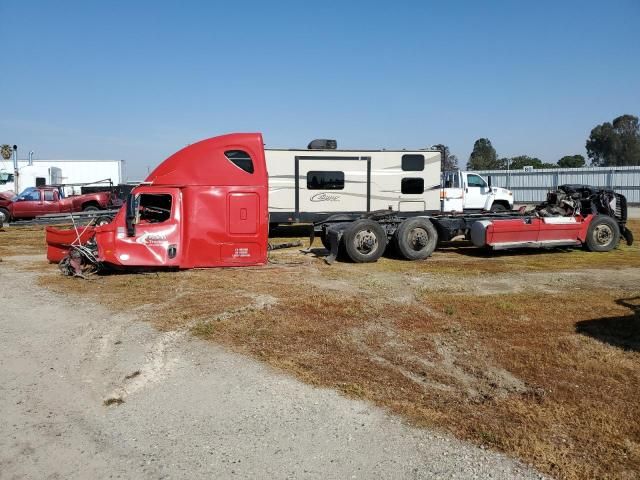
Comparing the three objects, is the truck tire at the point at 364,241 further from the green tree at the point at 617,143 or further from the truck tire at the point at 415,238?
the green tree at the point at 617,143

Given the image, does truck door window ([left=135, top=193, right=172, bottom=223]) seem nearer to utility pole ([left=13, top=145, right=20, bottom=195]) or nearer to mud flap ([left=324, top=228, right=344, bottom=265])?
mud flap ([left=324, top=228, right=344, bottom=265])

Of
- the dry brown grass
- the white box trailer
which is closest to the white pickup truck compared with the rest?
the dry brown grass

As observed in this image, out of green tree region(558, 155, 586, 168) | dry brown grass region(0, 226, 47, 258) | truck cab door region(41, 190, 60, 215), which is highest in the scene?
green tree region(558, 155, 586, 168)

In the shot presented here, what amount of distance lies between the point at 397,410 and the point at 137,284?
6334 millimetres

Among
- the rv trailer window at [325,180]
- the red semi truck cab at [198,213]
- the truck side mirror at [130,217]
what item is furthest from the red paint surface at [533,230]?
the truck side mirror at [130,217]

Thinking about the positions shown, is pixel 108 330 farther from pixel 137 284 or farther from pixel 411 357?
pixel 411 357

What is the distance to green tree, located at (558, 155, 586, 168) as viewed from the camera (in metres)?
78.2

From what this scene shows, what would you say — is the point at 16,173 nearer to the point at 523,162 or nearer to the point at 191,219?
the point at 191,219

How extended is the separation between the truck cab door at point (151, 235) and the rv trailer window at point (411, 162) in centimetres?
861

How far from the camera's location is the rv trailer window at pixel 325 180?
54.3 feet

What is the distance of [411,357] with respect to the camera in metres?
5.68

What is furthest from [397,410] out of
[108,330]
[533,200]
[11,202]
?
[533,200]

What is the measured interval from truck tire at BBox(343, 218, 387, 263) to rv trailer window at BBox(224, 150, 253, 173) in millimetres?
2739

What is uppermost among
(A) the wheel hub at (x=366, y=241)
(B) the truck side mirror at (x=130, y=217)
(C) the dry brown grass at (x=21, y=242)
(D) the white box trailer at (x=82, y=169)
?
(D) the white box trailer at (x=82, y=169)
